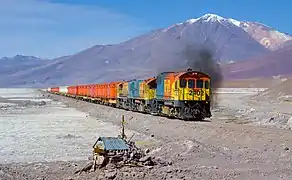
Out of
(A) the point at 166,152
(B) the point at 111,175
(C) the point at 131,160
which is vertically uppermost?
(C) the point at 131,160

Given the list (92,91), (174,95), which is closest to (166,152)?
(174,95)

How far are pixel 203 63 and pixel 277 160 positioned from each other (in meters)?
43.5

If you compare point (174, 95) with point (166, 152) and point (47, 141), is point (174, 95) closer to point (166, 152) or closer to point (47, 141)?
point (47, 141)

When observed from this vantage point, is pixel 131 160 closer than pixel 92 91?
Yes

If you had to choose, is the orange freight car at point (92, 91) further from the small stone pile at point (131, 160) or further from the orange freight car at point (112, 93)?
the small stone pile at point (131, 160)

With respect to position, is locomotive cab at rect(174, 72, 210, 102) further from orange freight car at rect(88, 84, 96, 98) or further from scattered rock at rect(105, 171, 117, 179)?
orange freight car at rect(88, 84, 96, 98)

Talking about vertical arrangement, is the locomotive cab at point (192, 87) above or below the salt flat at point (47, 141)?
above

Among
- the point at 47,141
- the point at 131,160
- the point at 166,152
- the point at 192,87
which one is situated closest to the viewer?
the point at 131,160

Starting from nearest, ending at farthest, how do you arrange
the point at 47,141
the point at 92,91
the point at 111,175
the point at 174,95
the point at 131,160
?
1. the point at 111,175
2. the point at 131,160
3. the point at 47,141
4. the point at 174,95
5. the point at 92,91

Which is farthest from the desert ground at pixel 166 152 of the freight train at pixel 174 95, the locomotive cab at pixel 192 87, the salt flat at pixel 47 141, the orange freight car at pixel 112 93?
the orange freight car at pixel 112 93

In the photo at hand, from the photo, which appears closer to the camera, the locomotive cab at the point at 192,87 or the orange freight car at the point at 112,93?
the locomotive cab at the point at 192,87

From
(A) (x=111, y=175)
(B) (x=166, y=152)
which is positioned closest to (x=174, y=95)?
(B) (x=166, y=152)

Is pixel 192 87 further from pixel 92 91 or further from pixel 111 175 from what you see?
pixel 92 91

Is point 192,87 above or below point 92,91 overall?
above
